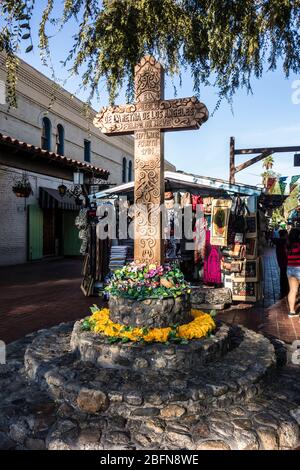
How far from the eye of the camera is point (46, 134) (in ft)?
54.6

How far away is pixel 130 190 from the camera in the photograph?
9234mm

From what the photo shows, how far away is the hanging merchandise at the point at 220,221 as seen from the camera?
300 inches

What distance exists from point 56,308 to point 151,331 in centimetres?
400

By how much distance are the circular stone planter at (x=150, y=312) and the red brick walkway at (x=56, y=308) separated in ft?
7.16

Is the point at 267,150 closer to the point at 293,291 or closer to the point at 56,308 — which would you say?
the point at 293,291

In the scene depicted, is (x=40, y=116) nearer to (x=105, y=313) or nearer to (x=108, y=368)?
(x=105, y=313)

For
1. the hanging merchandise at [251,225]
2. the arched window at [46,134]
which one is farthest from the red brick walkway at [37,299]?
the arched window at [46,134]

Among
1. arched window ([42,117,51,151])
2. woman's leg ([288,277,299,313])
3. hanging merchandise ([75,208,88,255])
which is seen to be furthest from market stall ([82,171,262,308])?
arched window ([42,117,51,151])

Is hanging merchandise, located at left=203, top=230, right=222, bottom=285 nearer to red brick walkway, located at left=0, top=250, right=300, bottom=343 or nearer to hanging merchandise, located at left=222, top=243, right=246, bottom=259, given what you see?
hanging merchandise, located at left=222, top=243, right=246, bottom=259

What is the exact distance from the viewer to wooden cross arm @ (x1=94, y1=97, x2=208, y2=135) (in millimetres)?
4461

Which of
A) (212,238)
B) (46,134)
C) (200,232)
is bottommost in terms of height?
(212,238)

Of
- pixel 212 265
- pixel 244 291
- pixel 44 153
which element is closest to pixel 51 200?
pixel 44 153

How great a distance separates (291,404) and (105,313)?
2.41 metres
